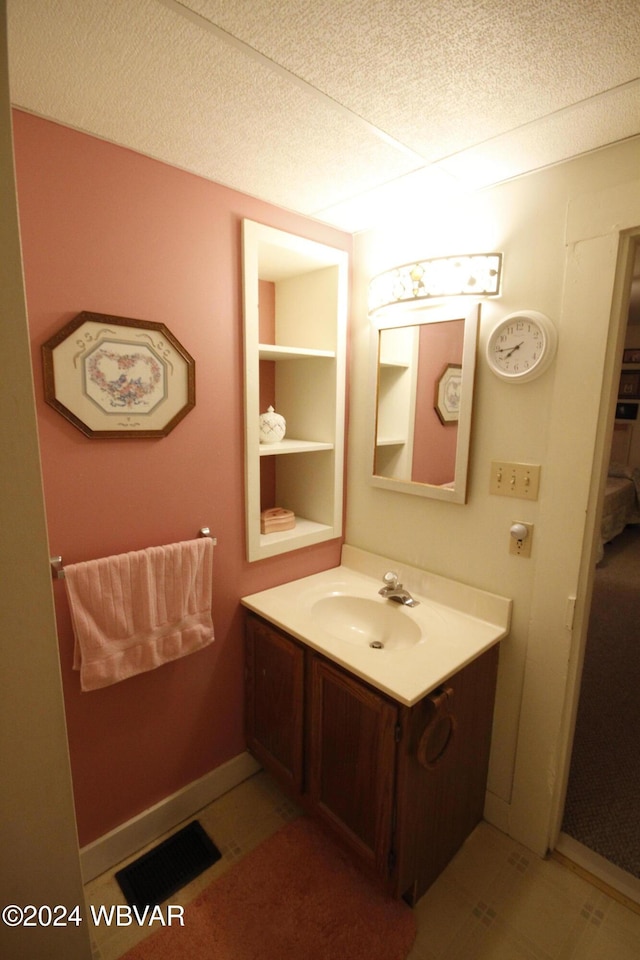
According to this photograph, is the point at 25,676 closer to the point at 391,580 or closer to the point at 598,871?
the point at 391,580

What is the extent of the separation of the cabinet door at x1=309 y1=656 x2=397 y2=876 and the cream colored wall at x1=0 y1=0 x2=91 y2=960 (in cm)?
76

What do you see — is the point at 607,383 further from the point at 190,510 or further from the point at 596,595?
the point at 596,595

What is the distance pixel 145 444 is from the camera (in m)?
1.42

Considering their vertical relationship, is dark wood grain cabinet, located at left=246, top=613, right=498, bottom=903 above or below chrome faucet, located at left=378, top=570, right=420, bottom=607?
below

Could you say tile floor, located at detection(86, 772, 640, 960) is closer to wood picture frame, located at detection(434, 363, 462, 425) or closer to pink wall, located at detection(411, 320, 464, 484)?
pink wall, located at detection(411, 320, 464, 484)

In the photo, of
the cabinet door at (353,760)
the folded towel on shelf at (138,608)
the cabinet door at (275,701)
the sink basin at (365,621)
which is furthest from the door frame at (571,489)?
the folded towel on shelf at (138,608)

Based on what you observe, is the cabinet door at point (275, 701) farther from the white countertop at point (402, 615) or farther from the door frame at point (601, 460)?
the door frame at point (601, 460)

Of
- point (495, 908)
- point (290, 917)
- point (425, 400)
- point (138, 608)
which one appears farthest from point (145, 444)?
point (495, 908)

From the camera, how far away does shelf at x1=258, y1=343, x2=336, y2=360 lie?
1645 mm

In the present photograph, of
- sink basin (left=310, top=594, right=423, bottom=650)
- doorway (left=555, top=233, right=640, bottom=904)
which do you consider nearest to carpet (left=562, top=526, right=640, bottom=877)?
doorway (left=555, top=233, right=640, bottom=904)

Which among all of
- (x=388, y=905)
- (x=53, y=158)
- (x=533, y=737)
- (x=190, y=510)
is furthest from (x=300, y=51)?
(x=388, y=905)

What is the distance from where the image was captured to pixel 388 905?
1.39 meters

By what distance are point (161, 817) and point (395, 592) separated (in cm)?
116

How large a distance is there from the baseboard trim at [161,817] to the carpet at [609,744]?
1259 mm
